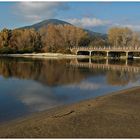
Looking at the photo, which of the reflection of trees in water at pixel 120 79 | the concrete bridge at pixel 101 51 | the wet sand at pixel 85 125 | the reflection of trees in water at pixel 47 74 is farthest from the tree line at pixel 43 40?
the wet sand at pixel 85 125

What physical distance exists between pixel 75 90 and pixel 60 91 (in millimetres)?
1470

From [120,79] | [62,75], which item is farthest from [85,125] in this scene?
[62,75]

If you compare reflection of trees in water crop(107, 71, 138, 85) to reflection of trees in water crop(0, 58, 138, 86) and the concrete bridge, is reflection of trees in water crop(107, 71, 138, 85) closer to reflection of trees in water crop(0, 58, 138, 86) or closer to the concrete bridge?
reflection of trees in water crop(0, 58, 138, 86)

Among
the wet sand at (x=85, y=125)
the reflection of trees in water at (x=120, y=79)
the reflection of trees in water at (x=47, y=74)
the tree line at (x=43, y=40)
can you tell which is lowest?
the reflection of trees in water at (x=120, y=79)

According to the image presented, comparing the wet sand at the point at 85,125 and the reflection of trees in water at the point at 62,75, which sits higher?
the wet sand at the point at 85,125

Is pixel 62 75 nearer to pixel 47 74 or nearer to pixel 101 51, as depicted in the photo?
pixel 47 74

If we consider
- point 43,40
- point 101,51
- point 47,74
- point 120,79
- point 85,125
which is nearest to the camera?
point 85,125

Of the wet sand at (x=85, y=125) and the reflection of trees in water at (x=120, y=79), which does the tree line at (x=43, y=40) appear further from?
the wet sand at (x=85, y=125)

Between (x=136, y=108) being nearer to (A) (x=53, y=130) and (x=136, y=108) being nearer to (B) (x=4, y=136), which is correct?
(A) (x=53, y=130)

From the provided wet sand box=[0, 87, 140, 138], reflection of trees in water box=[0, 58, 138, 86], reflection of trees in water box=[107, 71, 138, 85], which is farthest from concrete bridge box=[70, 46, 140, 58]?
wet sand box=[0, 87, 140, 138]

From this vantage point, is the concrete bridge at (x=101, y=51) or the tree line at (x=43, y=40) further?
the tree line at (x=43, y=40)

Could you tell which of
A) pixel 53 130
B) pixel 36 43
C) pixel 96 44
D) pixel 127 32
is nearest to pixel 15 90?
pixel 53 130

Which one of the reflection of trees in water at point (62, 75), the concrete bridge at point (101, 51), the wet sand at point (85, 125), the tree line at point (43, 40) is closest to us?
the wet sand at point (85, 125)

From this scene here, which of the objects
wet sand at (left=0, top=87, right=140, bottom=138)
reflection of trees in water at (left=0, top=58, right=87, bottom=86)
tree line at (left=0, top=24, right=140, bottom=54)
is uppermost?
tree line at (left=0, top=24, right=140, bottom=54)
